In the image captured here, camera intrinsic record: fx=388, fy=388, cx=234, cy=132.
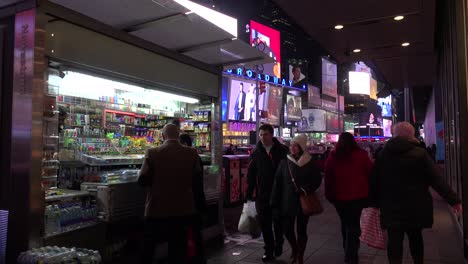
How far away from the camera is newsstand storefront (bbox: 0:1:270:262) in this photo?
149 inches

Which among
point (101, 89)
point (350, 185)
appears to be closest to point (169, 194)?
point (350, 185)

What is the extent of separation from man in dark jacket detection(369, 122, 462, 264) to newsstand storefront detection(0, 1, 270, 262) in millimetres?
2701

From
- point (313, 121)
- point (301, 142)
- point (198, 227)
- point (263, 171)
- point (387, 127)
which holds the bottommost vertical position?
point (198, 227)

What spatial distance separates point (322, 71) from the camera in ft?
87.9

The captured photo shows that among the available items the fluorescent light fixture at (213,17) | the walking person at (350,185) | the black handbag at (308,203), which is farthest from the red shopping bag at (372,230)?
the fluorescent light fixture at (213,17)

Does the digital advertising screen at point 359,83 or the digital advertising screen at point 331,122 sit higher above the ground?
the digital advertising screen at point 359,83

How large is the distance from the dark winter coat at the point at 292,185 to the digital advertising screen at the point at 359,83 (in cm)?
2319

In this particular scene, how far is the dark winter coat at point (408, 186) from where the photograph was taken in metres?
3.95

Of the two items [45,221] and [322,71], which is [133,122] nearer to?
[45,221]

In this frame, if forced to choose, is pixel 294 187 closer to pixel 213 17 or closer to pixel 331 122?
pixel 213 17

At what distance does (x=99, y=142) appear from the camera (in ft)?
19.4

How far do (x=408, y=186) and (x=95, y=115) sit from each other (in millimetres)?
4555

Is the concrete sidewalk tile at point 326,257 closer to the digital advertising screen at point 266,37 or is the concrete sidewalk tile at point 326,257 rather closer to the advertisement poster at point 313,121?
the digital advertising screen at point 266,37

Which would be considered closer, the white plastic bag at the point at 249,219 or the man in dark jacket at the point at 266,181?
the man in dark jacket at the point at 266,181
